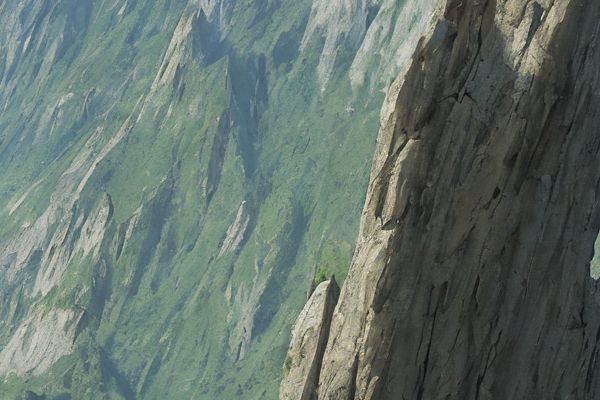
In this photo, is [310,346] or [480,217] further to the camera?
[310,346]

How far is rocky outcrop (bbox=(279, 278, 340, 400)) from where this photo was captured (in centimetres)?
4897

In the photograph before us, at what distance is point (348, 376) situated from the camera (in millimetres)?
45938

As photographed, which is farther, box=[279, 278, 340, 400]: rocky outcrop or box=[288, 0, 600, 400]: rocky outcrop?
box=[279, 278, 340, 400]: rocky outcrop

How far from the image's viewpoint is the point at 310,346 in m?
49.8

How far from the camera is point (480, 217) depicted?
4591 centimetres

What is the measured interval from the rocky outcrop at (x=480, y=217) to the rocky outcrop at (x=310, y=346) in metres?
1.37

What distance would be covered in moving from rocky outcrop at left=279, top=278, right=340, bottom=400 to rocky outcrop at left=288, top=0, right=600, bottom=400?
1.37 meters

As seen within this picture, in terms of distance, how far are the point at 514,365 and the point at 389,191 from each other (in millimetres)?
9900

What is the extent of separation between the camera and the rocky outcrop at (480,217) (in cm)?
4512

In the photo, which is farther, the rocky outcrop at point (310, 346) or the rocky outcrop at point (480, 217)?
the rocky outcrop at point (310, 346)

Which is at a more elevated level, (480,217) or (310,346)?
(480,217)

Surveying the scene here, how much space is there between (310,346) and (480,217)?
10253mm

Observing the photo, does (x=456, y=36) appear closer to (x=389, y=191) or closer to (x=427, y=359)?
(x=389, y=191)

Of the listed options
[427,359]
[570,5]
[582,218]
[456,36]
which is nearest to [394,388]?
[427,359]
